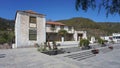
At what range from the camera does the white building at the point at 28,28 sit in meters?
26.8

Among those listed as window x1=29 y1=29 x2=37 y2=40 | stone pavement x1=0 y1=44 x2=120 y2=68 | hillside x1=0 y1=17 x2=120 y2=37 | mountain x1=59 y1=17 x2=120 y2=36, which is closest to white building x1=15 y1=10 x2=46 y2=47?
window x1=29 y1=29 x2=37 y2=40

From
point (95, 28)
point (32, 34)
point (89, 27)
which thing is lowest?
point (32, 34)

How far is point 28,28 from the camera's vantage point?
2805 centimetres

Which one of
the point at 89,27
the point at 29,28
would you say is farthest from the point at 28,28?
the point at 89,27

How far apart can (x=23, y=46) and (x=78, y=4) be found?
23.2 metres

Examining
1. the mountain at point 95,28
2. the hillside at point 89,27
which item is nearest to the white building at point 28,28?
the hillside at point 89,27

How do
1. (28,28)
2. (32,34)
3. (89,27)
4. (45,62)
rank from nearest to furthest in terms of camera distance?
1. (45,62)
2. (28,28)
3. (32,34)
4. (89,27)

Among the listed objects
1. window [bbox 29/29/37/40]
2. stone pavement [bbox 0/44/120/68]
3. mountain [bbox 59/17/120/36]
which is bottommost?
stone pavement [bbox 0/44/120/68]

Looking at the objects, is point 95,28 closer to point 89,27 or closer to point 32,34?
point 89,27

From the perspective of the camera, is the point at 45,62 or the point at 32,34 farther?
the point at 32,34

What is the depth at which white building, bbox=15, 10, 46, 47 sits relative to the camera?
2675cm

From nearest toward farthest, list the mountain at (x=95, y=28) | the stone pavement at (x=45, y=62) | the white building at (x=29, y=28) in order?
the stone pavement at (x=45, y=62), the white building at (x=29, y=28), the mountain at (x=95, y=28)

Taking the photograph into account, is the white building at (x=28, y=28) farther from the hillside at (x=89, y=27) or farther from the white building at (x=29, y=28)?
the hillside at (x=89, y=27)

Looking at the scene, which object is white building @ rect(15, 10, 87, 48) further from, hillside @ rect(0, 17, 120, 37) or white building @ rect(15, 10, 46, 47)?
hillside @ rect(0, 17, 120, 37)
